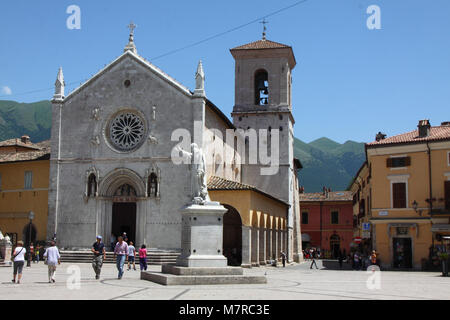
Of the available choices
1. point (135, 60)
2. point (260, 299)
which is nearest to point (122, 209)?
point (135, 60)

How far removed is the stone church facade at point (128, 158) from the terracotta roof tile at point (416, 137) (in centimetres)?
868

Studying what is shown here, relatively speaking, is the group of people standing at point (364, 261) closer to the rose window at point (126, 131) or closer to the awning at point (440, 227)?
the awning at point (440, 227)

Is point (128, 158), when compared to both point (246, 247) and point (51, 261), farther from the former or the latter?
point (51, 261)

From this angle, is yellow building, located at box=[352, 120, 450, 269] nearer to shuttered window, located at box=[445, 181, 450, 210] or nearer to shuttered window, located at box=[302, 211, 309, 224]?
shuttered window, located at box=[445, 181, 450, 210]

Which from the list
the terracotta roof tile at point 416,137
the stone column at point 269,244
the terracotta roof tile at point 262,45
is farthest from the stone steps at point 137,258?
the terracotta roof tile at point 262,45

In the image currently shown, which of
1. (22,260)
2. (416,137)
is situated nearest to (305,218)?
(416,137)

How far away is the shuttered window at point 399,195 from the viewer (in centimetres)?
3312

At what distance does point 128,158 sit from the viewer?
3434cm

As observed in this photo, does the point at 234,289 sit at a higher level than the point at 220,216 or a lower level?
lower

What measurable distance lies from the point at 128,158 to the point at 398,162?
1678 centimetres

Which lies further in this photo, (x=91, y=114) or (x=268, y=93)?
(x=268, y=93)

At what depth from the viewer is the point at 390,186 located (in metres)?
33.7
